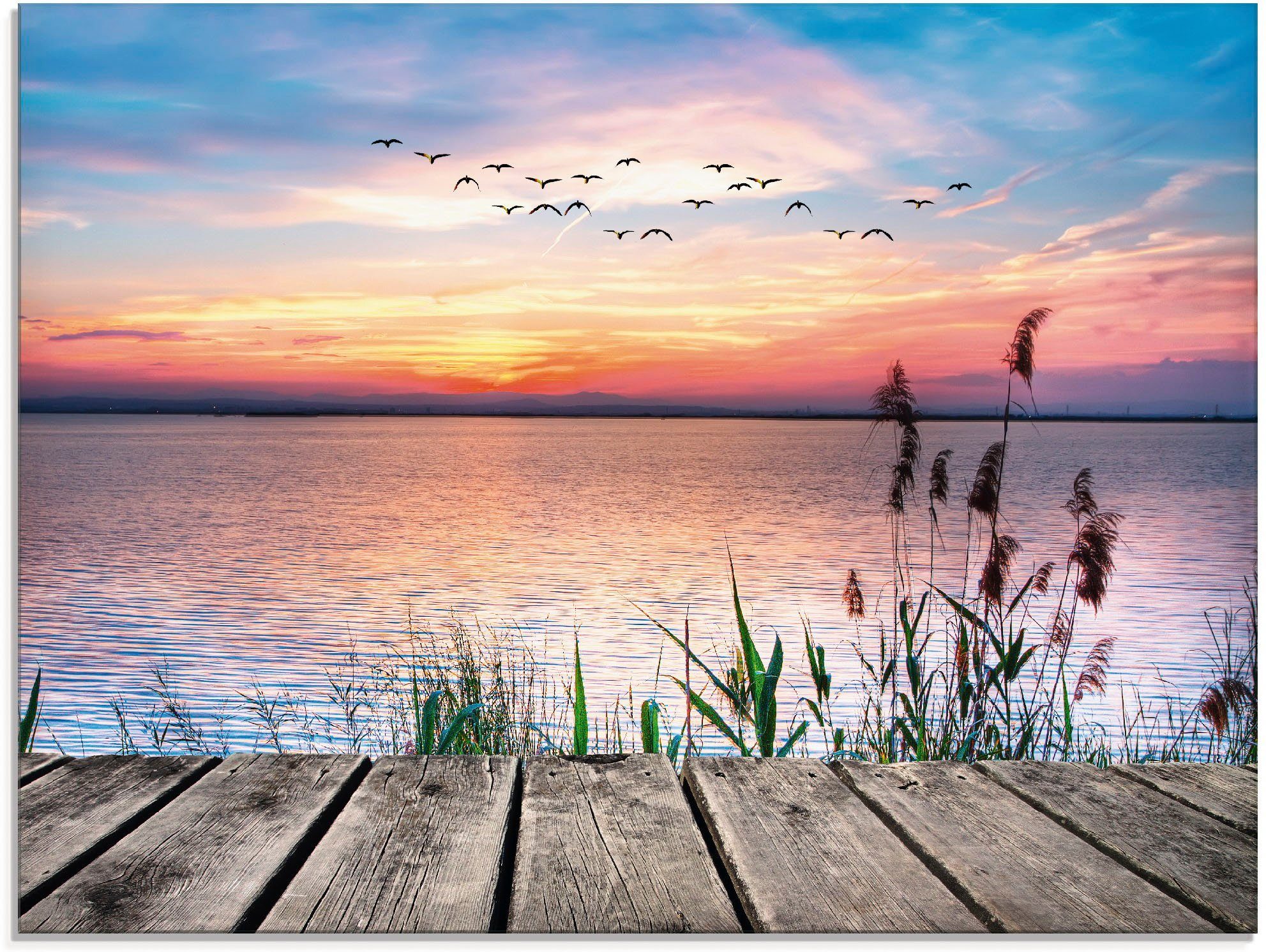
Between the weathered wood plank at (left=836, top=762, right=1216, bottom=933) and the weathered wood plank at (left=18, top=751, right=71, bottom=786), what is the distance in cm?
174

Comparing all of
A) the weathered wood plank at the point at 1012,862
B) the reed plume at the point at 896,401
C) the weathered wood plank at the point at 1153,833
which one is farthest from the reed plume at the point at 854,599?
the weathered wood plank at the point at 1012,862

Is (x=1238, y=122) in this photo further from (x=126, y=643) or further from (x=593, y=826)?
(x=126, y=643)

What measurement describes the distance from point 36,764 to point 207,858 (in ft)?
2.47

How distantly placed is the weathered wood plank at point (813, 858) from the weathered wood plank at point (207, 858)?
76 cm

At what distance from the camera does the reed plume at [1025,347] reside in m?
3.11

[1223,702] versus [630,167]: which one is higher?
[630,167]

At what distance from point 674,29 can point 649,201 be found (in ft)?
10.00

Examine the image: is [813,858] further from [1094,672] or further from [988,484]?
[1094,672]

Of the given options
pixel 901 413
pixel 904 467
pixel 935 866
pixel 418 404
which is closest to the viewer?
pixel 935 866

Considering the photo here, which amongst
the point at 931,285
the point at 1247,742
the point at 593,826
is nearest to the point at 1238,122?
the point at 1247,742

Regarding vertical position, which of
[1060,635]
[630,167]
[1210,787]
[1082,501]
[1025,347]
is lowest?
[1210,787]

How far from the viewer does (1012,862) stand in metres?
1.78

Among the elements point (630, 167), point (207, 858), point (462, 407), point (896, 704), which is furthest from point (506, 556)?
point (207, 858)

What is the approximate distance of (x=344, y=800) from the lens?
2025 millimetres
